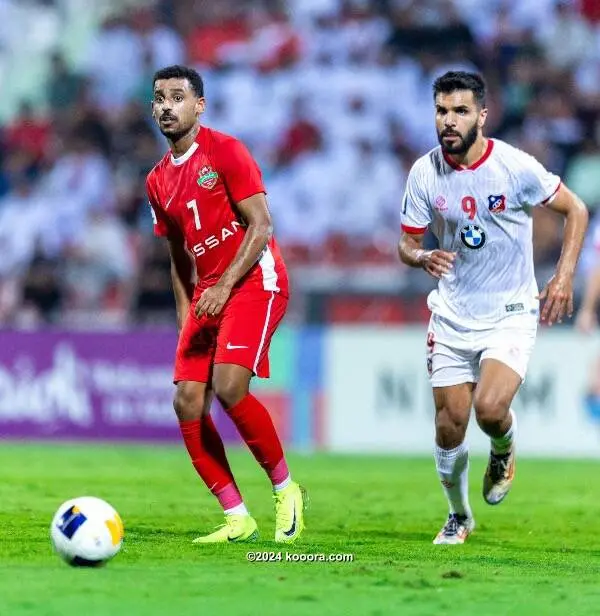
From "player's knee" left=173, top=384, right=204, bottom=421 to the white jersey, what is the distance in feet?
5.08

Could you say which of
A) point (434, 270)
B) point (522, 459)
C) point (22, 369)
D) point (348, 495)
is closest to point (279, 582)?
point (434, 270)

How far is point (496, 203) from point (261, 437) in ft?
6.20

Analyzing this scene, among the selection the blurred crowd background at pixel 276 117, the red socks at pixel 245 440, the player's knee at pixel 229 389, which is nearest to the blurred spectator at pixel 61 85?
the blurred crowd background at pixel 276 117

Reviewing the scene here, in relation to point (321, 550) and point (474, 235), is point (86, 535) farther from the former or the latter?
point (474, 235)

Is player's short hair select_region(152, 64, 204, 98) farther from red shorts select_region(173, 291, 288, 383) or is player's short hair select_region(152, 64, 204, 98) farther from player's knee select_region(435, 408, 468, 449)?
player's knee select_region(435, 408, 468, 449)

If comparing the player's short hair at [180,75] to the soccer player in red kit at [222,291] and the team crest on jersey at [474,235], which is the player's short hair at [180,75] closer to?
the soccer player in red kit at [222,291]

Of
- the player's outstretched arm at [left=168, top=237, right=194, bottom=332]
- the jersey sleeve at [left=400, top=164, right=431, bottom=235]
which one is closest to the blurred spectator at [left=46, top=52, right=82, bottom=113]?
the player's outstretched arm at [left=168, top=237, right=194, bottom=332]

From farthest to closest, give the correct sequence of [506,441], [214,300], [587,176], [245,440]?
[587,176]
[506,441]
[245,440]
[214,300]

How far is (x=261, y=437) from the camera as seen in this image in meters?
7.80

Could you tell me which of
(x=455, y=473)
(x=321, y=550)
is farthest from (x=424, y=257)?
(x=321, y=550)

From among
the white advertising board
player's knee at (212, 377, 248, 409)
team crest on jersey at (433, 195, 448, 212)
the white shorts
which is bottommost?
the white advertising board

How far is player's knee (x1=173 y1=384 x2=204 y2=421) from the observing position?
7914 mm

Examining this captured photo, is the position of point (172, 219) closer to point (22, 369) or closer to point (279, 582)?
point (279, 582)

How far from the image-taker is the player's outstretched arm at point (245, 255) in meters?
7.67
